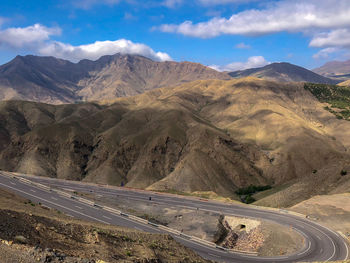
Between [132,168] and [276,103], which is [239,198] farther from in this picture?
[276,103]

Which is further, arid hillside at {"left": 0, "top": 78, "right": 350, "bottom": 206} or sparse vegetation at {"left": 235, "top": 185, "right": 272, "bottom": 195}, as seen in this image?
arid hillside at {"left": 0, "top": 78, "right": 350, "bottom": 206}

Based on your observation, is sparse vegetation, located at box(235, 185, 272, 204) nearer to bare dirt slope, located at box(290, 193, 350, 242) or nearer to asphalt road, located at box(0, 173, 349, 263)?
asphalt road, located at box(0, 173, 349, 263)

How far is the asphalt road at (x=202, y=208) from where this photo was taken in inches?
1750

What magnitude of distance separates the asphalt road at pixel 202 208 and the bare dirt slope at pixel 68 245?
19030 millimetres

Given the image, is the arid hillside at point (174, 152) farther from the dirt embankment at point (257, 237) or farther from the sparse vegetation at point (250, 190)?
the dirt embankment at point (257, 237)

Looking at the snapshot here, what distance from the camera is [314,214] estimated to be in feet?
200

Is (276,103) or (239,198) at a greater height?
(276,103)

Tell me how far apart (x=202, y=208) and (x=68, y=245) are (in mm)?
48393

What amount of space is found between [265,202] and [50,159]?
90.6m

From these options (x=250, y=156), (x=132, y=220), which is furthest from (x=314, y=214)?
(x=250, y=156)

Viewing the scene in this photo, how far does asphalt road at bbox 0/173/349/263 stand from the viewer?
44.4 meters

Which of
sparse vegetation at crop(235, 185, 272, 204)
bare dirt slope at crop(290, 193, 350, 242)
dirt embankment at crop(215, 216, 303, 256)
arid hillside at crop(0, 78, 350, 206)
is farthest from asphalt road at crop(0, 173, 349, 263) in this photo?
sparse vegetation at crop(235, 185, 272, 204)

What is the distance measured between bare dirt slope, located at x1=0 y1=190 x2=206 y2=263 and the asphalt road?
19.0 meters

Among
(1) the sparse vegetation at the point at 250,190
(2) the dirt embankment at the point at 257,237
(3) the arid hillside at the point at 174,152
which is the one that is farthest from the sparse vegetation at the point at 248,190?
(2) the dirt embankment at the point at 257,237
